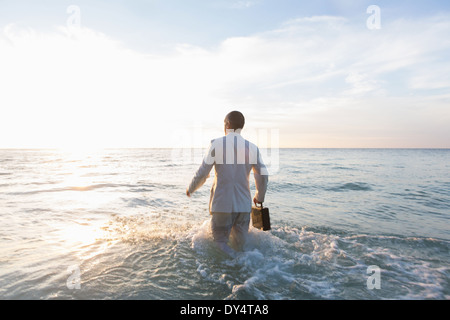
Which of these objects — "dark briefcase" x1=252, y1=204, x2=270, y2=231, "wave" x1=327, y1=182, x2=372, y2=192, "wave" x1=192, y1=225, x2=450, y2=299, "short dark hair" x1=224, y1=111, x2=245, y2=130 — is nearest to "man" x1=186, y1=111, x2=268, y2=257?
"short dark hair" x1=224, y1=111, x2=245, y2=130

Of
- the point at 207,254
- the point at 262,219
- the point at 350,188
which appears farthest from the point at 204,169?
the point at 350,188

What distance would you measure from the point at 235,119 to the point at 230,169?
2.68ft

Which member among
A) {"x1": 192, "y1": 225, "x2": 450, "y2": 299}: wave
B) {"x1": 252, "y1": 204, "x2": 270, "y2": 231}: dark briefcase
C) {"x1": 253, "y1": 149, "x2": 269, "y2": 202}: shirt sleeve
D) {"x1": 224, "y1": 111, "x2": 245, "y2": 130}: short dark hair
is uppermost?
{"x1": 224, "y1": 111, "x2": 245, "y2": 130}: short dark hair

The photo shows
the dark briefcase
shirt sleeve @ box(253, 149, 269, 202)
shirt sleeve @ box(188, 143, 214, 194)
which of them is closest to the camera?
shirt sleeve @ box(188, 143, 214, 194)

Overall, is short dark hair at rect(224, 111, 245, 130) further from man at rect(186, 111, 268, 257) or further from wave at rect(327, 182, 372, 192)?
wave at rect(327, 182, 372, 192)

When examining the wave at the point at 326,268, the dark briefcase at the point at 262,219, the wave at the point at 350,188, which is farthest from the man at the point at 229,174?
the wave at the point at 350,188

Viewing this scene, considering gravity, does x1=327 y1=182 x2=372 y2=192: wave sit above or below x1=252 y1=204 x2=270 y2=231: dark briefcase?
below

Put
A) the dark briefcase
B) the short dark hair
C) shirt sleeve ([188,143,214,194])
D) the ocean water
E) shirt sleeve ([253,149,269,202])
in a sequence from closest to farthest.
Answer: the ocean water < shirt sleeve ([188,143,214,194]) < the short dark hair < shirt sleeve ([253,149,269,202]) < the dark briefcase

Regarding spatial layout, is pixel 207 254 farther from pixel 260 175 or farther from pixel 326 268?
pixel 326 268

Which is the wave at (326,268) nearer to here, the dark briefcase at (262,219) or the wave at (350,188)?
the dark briefcase at (262,219)

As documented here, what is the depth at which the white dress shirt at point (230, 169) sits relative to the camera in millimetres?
3998

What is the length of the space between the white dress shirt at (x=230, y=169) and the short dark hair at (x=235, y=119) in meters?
0.13

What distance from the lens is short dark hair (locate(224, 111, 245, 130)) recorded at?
411cm
